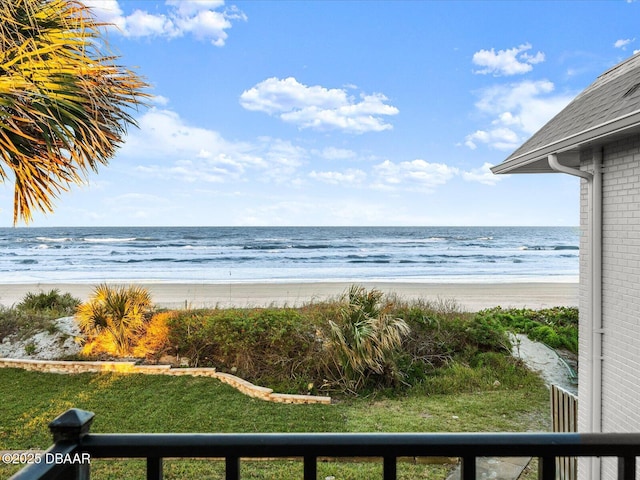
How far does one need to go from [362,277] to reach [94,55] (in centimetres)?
1750

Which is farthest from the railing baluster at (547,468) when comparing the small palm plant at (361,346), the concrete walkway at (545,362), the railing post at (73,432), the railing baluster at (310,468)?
the concrete walkway at (545,362)

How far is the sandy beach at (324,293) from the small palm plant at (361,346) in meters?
5.77

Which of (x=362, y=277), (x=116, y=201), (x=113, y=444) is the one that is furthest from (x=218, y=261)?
(x=113, y=444)

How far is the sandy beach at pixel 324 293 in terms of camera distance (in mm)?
12227

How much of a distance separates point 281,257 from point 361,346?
2115 cm

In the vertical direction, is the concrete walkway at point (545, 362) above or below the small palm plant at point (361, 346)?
below

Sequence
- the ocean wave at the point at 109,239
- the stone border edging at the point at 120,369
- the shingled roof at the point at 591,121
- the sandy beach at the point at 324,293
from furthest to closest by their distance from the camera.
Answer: the ocean wave at the point at 109,239, the sandy beach at the point at 324,293, the stone border edging at the point at 120,369, the shingled roof at the point at 591,121

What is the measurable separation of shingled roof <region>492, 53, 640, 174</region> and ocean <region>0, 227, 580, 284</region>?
48.6 ft

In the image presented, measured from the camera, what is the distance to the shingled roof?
243 cm

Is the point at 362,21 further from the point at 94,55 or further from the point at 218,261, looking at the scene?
the point at 94,55

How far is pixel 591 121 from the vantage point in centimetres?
287

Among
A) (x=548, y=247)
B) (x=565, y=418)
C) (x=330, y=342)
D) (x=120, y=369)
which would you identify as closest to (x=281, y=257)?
(x=548, y=247)

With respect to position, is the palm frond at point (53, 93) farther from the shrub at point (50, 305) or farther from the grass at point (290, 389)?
the shrub at point (50, 305)

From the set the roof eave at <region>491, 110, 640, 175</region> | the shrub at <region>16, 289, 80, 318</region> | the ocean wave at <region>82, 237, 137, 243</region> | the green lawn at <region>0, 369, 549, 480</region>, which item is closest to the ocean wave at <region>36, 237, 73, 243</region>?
the ocean wave at <region>82, 237, 137, 243</region>
